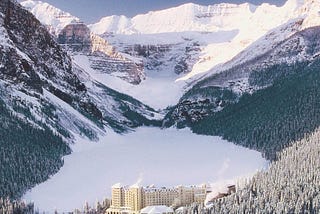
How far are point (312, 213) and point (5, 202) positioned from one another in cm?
7120

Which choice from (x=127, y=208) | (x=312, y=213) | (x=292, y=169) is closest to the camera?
(x=312, y=213)

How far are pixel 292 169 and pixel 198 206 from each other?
126 ft

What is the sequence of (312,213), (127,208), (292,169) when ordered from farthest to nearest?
(292,169) < (127,208) < (312,213)

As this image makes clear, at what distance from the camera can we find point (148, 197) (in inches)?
6767

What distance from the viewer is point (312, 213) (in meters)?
154

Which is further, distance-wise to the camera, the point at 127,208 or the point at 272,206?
the point at 127,208

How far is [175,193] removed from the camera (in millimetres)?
174750

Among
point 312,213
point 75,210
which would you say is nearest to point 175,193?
point 75,210

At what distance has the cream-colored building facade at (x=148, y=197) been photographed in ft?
562

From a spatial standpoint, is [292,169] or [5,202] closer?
[5,202]

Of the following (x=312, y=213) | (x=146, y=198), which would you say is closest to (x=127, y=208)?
(x=146, y=198)

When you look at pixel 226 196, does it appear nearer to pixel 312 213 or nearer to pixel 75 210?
pixel 312 213

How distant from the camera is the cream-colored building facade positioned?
17138 cm

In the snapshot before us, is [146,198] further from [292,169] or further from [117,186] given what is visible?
[292,169]
